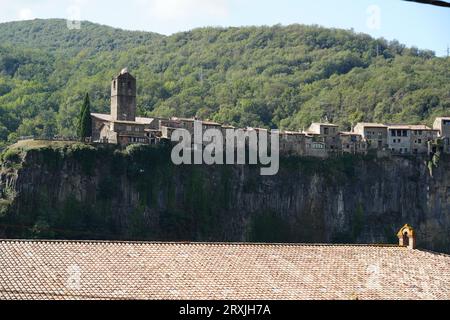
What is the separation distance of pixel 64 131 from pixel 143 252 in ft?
418

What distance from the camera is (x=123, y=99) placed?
421ft

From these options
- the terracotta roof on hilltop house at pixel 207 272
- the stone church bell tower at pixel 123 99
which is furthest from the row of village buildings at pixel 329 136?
the terracotta roof on hilltop house at pixel 207 272

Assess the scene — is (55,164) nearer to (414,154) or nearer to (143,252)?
(414,154)

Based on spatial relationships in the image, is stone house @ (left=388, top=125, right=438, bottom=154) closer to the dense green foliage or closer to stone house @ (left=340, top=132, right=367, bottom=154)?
stone house @ (left=340, top=132, right=367, bottom=154)

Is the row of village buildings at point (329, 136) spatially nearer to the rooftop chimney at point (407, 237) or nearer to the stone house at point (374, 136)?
the stone house at point (374, 136)

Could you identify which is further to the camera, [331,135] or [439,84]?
[439,84]

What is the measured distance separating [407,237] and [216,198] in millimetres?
79866

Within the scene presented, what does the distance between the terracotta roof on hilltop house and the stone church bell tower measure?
90.2 metres

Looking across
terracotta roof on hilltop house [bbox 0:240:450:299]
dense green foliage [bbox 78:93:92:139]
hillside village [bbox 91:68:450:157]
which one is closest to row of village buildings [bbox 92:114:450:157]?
hillside village [bbox 91:68:450:157]

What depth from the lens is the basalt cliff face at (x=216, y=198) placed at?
110 m

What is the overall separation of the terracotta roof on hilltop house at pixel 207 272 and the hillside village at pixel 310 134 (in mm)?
83212
